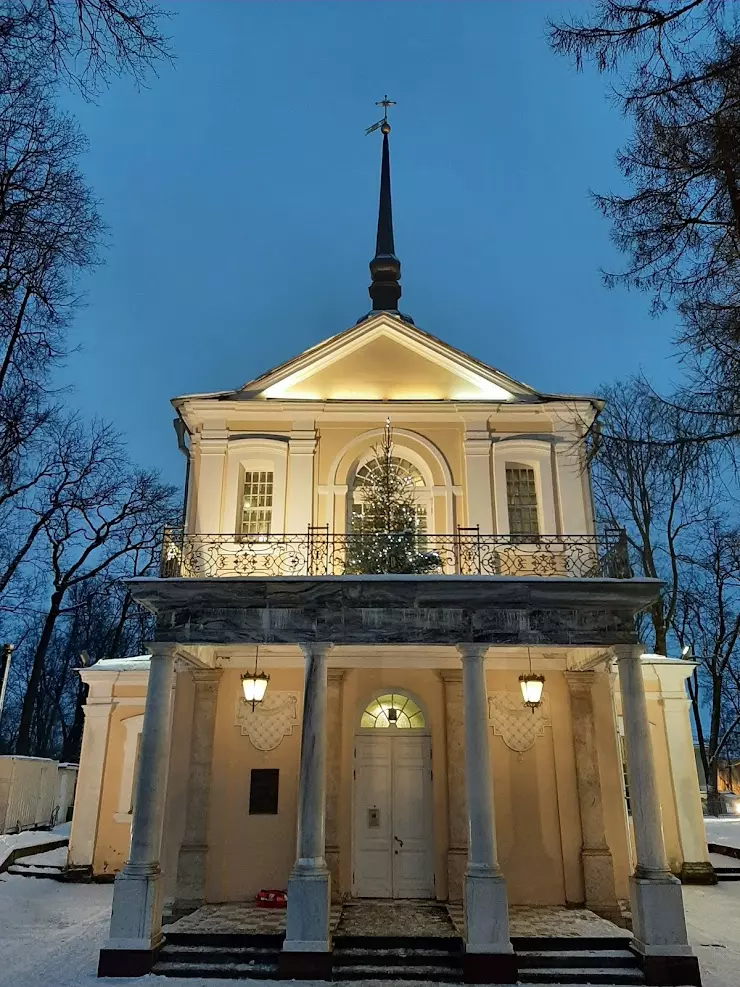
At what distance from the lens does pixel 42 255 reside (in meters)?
7.61

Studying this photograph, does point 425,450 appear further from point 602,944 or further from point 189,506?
point 602,944

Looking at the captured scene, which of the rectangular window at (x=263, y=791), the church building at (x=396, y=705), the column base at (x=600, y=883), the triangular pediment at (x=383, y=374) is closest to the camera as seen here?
the church building at (x=396, y=705)

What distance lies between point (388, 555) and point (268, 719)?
3.88 meters

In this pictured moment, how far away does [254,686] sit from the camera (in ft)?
38.8

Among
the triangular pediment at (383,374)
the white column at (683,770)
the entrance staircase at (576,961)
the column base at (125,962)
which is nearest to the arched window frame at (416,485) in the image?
the triangular pediment at (383,374)

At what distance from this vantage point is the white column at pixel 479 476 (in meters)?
12.5

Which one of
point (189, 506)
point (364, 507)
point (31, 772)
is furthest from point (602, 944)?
point (31, 772)

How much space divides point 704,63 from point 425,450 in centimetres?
739

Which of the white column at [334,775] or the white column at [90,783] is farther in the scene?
the white column at [90,783]

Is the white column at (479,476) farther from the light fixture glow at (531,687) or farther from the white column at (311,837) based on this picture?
the white column at (311,837)

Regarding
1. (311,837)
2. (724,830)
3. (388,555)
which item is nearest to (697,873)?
(724,830)

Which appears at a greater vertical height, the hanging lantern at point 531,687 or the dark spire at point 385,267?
the dark spire at point 385,267

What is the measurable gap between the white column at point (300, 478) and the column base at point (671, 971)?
25.1 ft

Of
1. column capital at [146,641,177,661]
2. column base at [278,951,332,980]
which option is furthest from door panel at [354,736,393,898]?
column capital at [146,641,177,661]
